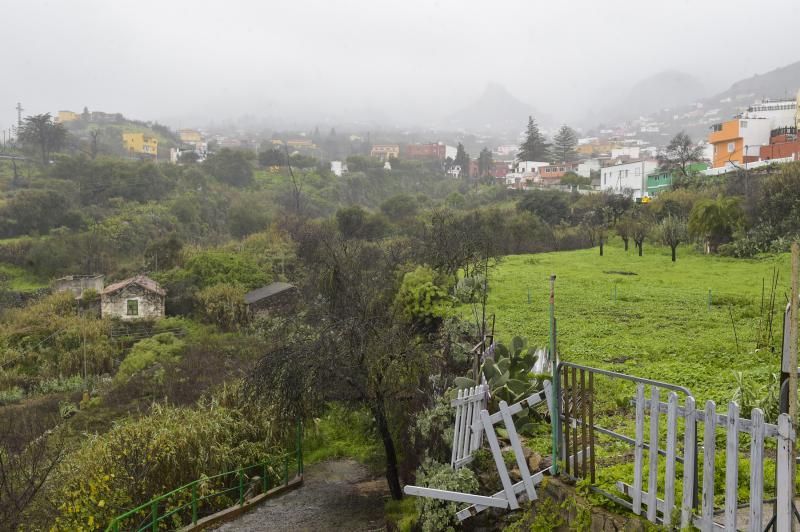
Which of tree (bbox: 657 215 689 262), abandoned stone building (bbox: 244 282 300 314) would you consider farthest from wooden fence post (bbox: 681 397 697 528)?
abandoned stone building (bbox: 244 282 300 314)

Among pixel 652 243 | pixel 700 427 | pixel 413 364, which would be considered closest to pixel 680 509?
pixel 700 427

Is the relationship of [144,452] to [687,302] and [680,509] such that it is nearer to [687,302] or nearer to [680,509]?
[680,509]

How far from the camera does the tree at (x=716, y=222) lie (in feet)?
68.8

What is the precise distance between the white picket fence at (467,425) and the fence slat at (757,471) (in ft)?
8.64

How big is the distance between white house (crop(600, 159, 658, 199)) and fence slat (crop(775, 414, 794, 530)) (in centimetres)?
4420

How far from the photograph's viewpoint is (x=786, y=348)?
130 inches

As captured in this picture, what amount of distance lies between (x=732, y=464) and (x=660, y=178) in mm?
44208

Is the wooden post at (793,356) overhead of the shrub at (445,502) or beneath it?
overhead

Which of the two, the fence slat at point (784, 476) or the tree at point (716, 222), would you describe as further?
the tree at point (716, 222)

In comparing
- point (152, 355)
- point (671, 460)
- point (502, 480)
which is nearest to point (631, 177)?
point (152, 355)

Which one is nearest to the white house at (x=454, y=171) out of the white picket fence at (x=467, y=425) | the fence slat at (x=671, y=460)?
the white picket fence at (x=467, y=425)

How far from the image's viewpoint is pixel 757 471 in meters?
3.21

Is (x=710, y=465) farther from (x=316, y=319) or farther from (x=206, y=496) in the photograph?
(x=316, y=319)

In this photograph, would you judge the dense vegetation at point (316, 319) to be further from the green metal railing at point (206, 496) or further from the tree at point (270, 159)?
the tree at point (270, 159)
